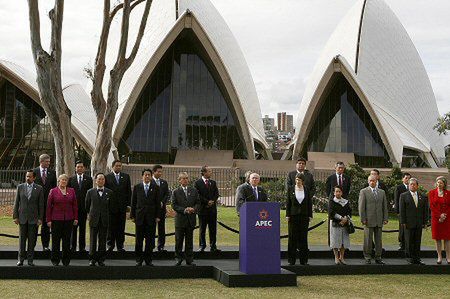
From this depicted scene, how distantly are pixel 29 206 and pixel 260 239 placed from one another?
3.48 metres

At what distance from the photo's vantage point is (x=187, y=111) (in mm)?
32594

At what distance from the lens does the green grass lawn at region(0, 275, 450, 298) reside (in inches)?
269

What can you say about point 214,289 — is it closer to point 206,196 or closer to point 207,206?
point 207,206

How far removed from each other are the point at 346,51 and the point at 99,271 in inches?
1222

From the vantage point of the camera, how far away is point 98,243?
8.34m

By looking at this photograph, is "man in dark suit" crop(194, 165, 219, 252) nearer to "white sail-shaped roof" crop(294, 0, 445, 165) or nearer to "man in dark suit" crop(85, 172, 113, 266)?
"man in dark suit" crop(85, 172, 113, 266)

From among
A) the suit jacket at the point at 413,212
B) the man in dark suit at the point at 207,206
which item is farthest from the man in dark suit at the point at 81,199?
the suit jacket at the point at 413,212

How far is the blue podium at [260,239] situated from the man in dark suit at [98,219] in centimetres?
221

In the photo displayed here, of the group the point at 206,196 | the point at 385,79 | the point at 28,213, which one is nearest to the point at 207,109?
the point at 385,79

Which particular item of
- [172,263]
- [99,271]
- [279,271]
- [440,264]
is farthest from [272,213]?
[440,264]

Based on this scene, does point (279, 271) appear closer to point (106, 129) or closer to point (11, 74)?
point (106, 129)

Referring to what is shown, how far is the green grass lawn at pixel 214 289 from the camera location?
6820 millimetres

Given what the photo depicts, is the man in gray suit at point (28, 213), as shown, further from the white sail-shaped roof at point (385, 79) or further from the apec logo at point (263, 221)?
the white sail-shaped roof at point (385, 79)

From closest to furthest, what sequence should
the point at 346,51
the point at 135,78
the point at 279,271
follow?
the point at 279,271
the point at 135,78
the point at 346,51
